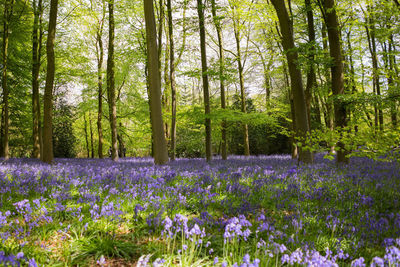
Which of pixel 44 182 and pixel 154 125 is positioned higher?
pixel 154 125

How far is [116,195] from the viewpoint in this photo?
4.49 meters

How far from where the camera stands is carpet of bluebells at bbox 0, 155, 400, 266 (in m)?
2.50

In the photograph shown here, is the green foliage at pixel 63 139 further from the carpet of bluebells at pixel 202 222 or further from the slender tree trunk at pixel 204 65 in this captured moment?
the carpet of bluebells at pixel 202 222

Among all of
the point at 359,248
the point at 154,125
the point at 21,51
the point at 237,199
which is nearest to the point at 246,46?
the point at 154,125

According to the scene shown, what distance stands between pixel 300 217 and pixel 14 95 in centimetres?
2428

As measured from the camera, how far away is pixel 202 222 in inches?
135

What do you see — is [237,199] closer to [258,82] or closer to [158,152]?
[158,152]

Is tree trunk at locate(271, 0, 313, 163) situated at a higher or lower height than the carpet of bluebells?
higher

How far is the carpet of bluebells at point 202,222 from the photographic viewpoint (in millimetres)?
2502

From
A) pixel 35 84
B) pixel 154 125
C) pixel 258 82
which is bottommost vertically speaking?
pixel 154 125

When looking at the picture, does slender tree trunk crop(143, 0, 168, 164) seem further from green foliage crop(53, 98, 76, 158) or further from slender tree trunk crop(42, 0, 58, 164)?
green foliage crop(53, 98, 76, 158)

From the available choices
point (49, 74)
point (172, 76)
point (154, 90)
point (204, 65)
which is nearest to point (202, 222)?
point (154, 90)

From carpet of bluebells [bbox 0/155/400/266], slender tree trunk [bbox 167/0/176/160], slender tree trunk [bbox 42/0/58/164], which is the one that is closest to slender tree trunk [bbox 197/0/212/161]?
slender tree trunk [bbox 167/0/176/160]

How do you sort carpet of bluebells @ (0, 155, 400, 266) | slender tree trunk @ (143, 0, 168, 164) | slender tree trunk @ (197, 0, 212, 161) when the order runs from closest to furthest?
carpet of bluebells @ (0, 155, 400, 266)
slender tree trunk @ (143, 0, 168, 164)
slender tree trunk @ (197, 0, 212, 161)
